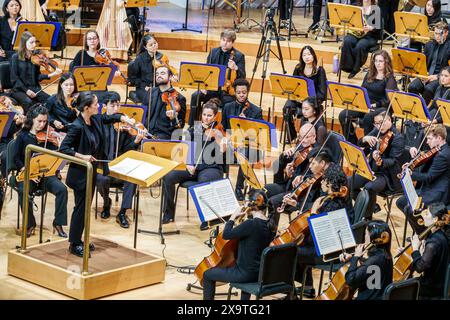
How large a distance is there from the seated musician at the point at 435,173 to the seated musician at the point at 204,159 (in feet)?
5.03

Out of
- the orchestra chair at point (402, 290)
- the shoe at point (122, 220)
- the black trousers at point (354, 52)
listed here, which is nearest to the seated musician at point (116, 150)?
the shoe at point (122, 220)

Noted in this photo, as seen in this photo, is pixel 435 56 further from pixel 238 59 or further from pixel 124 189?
pixel 124 189

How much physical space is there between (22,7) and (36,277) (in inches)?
218

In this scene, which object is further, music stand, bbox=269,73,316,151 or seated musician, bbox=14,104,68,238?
music stand, bbox=269,73,316,151

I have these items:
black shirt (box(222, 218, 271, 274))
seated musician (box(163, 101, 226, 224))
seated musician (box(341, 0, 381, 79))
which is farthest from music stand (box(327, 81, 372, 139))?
black shirt (box(222, 218, 271, 274))

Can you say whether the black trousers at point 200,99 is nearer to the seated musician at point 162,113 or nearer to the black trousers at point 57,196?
the seated musician at point 162,113

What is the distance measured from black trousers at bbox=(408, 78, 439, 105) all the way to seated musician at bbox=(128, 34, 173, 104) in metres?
2.57

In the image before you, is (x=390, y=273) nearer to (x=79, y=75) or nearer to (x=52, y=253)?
(x=52, y=253)

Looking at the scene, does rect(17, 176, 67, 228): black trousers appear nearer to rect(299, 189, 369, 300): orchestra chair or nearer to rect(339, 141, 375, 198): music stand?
rect(299, 189, 369, 300): orchestra chair

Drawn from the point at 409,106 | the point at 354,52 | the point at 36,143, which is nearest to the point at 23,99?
the point at 36,143

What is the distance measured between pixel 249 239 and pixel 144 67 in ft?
13.0

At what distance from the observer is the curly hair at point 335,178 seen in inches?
265

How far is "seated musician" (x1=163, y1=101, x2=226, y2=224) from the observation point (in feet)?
26.5

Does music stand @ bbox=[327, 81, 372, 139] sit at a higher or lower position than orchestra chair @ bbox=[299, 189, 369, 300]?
higher
